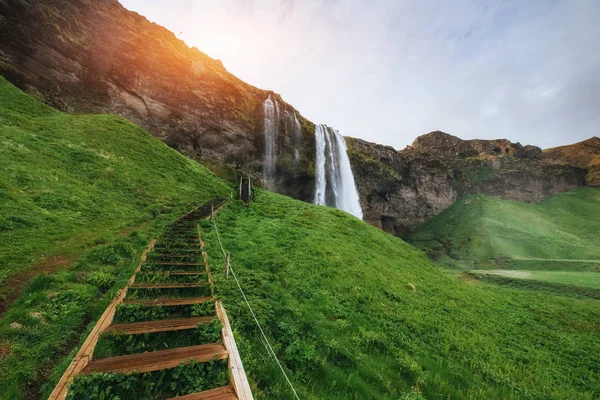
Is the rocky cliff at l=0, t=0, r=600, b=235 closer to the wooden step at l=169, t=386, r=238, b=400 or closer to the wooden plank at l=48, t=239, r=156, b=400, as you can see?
the wooden plank at l=48, t=239, r=156, b=400

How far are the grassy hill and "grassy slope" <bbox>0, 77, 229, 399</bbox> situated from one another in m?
0.05

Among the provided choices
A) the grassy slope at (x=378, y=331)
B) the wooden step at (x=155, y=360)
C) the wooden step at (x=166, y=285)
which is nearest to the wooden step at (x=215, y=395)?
the wooden step at (x=155, y=360)

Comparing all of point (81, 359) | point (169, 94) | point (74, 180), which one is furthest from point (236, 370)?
point (169, 94)

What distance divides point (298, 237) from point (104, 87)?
41470 millimetres

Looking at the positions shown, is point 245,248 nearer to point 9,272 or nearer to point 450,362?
point 9,272

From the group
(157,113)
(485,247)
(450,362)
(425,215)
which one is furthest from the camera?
(425,215)

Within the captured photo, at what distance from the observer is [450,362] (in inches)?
307

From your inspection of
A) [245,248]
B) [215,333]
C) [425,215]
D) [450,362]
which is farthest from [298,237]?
[425,215]

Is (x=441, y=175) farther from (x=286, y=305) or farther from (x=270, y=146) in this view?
(x=286, y=305)

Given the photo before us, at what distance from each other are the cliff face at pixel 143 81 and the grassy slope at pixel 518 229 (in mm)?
40876

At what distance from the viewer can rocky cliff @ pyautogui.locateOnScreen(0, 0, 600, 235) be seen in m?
33.4

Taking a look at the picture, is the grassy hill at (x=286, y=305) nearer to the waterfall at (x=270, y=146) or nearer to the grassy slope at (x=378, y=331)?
the grassy slope at (x=378, y=331)

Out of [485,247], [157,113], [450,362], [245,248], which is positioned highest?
[157,113]

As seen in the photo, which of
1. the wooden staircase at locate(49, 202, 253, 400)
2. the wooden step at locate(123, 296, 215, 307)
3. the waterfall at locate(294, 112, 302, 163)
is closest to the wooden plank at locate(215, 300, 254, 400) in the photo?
the wooden staircase at locate(49, 202, 253, 400)
